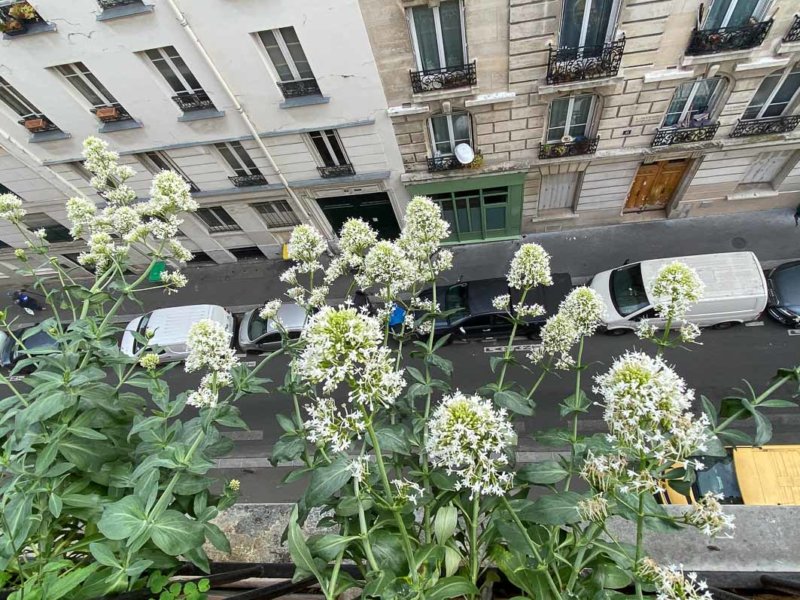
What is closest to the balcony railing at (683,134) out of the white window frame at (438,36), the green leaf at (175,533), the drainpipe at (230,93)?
the white window frame at (438,36)

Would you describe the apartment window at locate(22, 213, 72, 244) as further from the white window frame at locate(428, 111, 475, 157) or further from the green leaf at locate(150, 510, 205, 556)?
the green leaf at locate(150, 510, 205, 556)

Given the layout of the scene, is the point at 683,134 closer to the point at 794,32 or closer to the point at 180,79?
the point at 794,32

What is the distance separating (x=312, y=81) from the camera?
10039mm

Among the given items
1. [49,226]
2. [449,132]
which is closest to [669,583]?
[449,132]

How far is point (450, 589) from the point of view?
226 centimetres

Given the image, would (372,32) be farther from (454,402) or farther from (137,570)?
(137,570)

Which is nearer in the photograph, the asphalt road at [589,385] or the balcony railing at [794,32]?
the balcony railing at [794,32]

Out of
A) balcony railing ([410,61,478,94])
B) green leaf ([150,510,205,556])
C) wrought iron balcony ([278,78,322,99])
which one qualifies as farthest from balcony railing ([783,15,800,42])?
green leaf ([150,510,205,556])

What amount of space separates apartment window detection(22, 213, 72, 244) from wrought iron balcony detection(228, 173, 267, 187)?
691 cm

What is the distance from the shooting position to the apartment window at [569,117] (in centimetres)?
1033

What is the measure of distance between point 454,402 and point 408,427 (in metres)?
1.00

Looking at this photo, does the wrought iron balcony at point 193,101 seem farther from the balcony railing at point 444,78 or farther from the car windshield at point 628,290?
the car windshield at point 628,290

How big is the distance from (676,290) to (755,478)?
6.04 meters

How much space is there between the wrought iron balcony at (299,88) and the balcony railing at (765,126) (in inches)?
425
